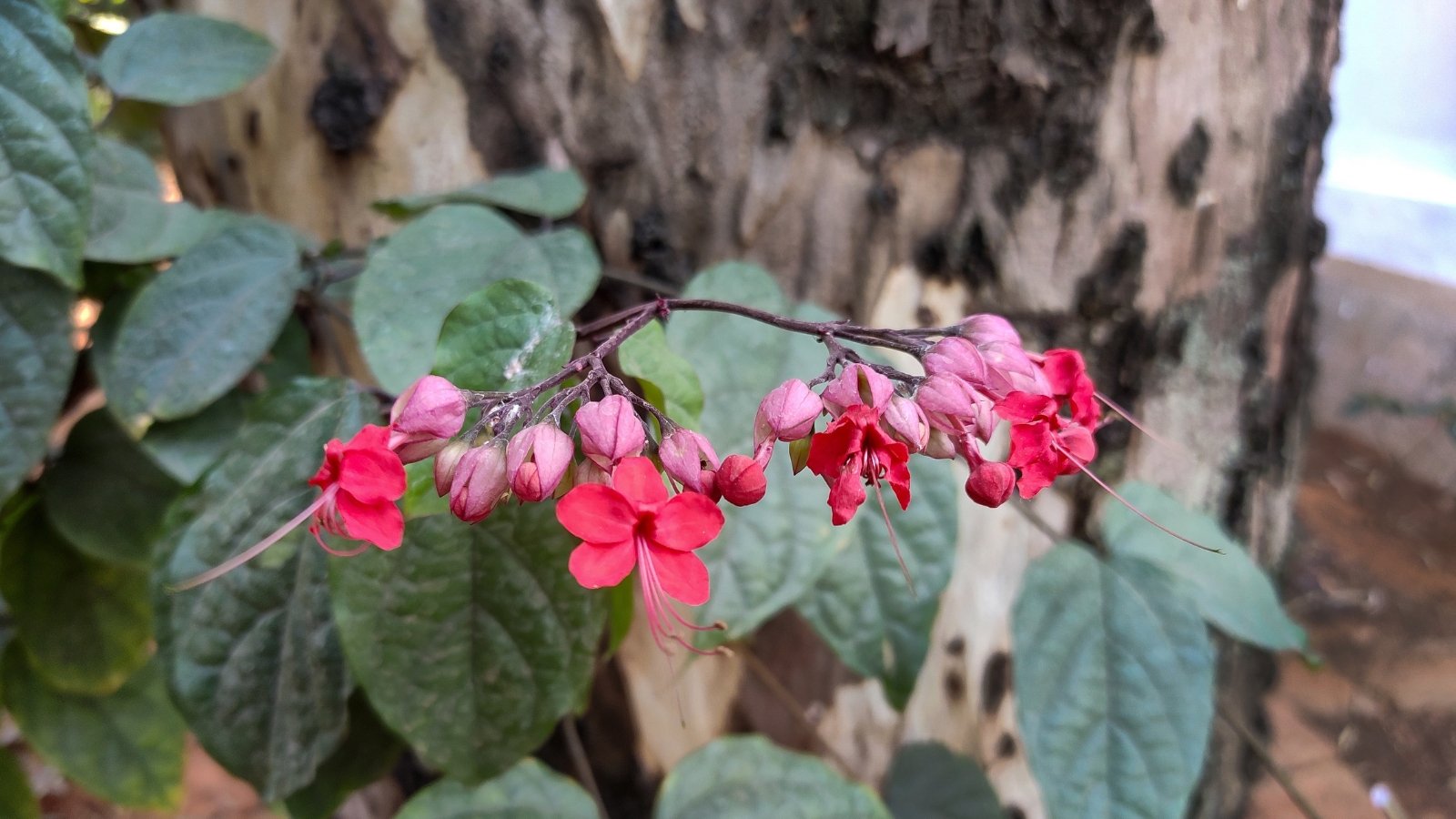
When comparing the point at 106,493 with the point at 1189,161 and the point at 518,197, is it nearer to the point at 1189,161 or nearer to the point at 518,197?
the point at 518,197

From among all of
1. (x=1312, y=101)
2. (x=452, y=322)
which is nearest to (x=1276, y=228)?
(x=1312, y=101)

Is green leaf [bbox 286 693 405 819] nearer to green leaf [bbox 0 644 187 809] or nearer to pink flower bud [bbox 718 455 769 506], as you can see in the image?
green leaf [bbox 0 644 187 809]

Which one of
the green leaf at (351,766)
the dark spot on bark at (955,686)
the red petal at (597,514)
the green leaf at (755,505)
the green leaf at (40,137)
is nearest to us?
the red petal at (597,514)

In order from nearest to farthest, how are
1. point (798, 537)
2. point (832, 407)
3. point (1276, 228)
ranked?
point (832, 407) < point (798, 537) < point (1276, 228)

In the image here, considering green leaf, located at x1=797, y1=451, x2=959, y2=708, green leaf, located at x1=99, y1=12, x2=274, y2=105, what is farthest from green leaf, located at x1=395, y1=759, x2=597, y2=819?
green leaf, located at x1=99, y1=12, x2=274, y2=105

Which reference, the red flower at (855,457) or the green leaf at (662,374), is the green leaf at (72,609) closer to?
the green leaf at (662,374)

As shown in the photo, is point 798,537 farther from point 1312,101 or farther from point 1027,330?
point 1312,101

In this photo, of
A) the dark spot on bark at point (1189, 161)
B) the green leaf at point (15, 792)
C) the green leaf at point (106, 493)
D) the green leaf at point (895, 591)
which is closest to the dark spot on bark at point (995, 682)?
the green leaf at point (895, 591)

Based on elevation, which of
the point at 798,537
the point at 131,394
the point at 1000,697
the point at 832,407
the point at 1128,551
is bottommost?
the point at 1000,697
